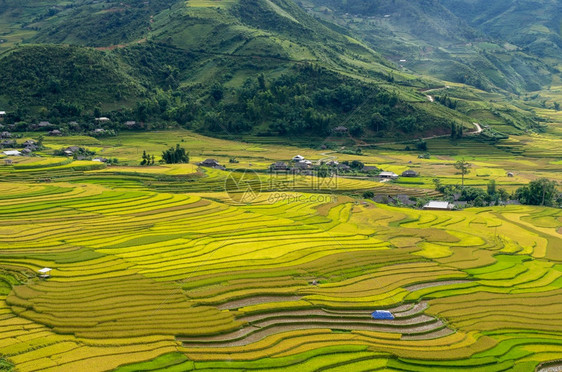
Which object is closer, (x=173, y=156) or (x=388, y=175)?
(x=173, y=156)

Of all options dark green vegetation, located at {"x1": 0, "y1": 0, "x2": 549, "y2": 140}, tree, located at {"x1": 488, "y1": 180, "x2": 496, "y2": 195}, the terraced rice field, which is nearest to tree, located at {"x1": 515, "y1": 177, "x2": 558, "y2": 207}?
tree, located at {"x1": 488, "y1": 180, "x2": 496, "y2": 195}

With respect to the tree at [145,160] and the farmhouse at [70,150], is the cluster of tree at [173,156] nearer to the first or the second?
the tree at [145,160]

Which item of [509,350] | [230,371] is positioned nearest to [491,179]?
[509,350]

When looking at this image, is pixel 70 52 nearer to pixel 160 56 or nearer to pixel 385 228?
pixel 160 56

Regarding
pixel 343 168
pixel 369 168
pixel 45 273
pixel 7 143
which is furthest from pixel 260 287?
pixel 7 143

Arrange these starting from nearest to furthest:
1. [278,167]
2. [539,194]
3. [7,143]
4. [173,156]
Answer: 1. [539,194]
2. [173,156]
3. [278,167]
4. [7,143]

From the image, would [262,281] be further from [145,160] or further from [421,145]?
[421,145]

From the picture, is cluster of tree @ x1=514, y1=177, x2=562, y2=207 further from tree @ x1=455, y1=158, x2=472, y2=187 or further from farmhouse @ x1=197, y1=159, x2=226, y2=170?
farmhouse @ x1=197, y1=159, x2=226, y2=170
